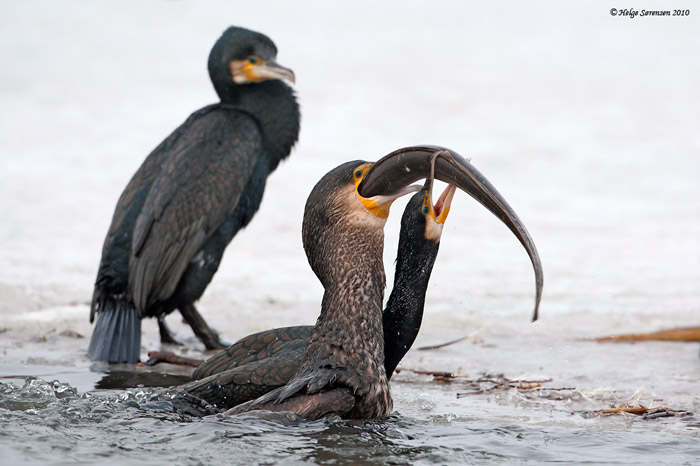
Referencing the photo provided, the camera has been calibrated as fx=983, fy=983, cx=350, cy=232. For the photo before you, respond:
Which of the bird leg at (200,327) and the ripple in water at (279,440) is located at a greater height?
the bird leg at (200,327)

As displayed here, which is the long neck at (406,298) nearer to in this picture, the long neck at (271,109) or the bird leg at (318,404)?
the bird leg at (318,404)

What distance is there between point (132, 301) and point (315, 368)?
2.66m

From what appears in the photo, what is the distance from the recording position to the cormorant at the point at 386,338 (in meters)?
4.34

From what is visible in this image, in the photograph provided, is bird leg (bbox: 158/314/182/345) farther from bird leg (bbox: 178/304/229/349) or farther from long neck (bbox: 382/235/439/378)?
long neck (bbox: 382/235/439/378)

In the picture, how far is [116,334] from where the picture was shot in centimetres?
610

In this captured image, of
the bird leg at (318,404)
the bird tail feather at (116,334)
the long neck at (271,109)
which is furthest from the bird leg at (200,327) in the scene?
the bird leg at (318,404)

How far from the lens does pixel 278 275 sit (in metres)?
8.64

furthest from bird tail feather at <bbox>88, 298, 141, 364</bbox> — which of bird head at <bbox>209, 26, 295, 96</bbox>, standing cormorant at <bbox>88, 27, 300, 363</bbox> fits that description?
bird head at <bbox>209, 26, 295, 96</bbox>

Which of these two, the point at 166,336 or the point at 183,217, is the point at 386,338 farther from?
the point at 166,336

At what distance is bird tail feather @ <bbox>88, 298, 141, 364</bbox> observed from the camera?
19.6 ft

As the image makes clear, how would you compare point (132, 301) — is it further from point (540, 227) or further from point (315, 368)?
point (540, 227)

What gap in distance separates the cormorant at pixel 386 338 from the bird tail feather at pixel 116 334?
4.61 feet

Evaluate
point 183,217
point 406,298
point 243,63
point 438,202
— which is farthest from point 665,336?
point 243,63

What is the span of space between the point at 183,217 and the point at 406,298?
2.33 meters
